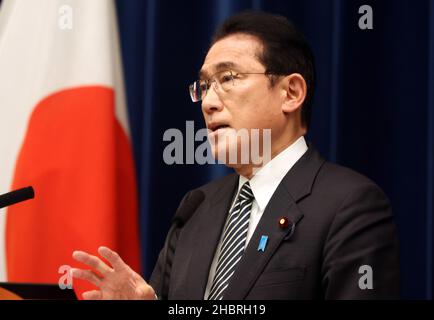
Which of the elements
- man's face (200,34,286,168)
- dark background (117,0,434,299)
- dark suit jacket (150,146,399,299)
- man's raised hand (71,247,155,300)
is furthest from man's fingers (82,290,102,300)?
dark background (117,0,434,299)

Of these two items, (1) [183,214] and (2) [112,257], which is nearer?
(2) [112,257]

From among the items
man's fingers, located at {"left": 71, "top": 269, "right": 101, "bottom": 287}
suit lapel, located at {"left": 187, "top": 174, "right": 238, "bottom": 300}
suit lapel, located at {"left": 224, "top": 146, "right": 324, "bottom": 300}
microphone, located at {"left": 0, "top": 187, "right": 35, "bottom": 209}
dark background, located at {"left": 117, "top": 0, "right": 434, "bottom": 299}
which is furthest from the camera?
dark background, located at {"left": 117, "top": 0, "right": 434, "bottom": 299}

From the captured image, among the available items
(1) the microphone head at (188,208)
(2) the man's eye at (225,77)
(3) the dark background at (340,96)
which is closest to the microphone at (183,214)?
(1) the microphone head at (188,208)

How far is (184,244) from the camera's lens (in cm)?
182

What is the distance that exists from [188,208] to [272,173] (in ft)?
0.77

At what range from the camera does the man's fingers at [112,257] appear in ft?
4.59

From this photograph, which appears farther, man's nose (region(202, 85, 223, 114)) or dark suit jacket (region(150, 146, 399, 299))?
man's nose (region(202, 85, 223, 114))

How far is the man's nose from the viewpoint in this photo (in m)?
1.79

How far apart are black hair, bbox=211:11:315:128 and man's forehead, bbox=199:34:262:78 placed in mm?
19

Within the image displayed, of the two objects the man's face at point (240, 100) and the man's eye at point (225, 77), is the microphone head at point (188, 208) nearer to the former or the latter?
the man's face at point (240, 100)

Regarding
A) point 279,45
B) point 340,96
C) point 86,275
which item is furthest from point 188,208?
point 340,96

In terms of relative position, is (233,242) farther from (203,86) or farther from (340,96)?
(340,96)

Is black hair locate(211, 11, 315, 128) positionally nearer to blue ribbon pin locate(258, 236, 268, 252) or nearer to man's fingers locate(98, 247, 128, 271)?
blue ribbon pin locate(258, 236, 268, 252)

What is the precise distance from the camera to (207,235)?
1.76m
